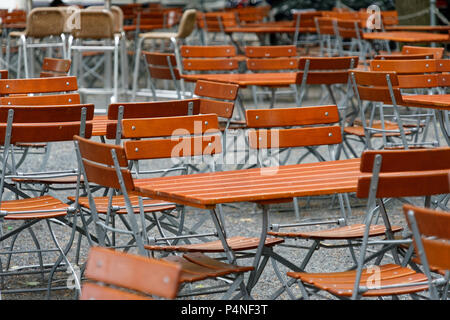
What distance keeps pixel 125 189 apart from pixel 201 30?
1117cm

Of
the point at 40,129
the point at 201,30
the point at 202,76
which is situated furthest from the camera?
the point at 201,30

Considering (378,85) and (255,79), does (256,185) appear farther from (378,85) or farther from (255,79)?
A: (255,79)

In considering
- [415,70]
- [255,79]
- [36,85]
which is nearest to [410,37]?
[255,79]

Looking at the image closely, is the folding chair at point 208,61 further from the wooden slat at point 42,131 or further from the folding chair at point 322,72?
the wooden slat at point 42,131

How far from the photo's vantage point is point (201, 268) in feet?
12.2

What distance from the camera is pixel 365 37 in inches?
425

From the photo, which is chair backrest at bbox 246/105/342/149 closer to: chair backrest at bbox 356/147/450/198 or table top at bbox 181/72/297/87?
chair backrest at bbox 356/147/450/198

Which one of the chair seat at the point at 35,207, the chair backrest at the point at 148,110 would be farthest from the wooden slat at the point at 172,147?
the chair backrest at the point at 148,110

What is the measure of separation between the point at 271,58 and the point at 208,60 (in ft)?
3.27

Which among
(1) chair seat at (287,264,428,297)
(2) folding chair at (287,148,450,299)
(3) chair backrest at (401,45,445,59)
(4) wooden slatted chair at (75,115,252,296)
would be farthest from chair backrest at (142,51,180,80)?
(2) folding chair at (287,148,450,299)

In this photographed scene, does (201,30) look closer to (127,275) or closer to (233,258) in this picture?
(233,258)

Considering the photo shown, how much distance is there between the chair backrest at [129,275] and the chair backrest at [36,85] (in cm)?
364
